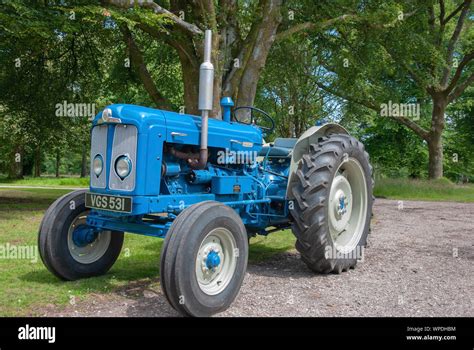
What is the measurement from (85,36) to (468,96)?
92.4 feet

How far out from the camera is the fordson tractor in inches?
173

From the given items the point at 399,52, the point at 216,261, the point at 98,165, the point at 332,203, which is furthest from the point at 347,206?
the point at 399,52

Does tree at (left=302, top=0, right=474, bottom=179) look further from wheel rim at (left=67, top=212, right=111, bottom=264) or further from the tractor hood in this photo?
wheel rim at (left=67, top=212, right=111, bottom=264)

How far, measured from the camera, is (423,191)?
19141 mm

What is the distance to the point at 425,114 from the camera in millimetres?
30344

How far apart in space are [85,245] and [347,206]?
345 cm

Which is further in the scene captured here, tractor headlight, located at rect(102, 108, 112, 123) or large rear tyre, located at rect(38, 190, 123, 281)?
large rear tyre, located at rect(38, 190, 123, 281)

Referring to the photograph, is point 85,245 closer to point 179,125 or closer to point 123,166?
point 123,166

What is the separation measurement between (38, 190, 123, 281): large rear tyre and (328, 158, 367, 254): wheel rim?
271cm

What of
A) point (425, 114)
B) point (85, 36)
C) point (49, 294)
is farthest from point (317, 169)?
point (425, 114)

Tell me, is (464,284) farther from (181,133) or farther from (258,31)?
(258,31)

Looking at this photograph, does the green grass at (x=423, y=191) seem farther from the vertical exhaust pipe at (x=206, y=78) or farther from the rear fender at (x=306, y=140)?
the vertical exhaust pipe at (x=206, y=78)

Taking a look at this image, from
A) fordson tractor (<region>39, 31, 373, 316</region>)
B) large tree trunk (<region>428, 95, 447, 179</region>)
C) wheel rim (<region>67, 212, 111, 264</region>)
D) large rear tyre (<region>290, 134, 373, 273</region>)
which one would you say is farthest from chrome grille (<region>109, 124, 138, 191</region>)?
large tree trunk (<region>428, 95, 447, 179</region>)

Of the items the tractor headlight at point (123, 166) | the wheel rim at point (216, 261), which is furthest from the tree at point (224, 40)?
→ the wheel rim at point (216, 261)
